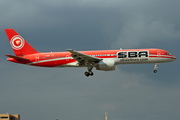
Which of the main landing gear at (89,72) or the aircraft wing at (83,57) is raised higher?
the aircraft wing at (83,57)

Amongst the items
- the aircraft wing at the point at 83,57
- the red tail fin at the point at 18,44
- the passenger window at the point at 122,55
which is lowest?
the aircraft wing at the point at 83,57

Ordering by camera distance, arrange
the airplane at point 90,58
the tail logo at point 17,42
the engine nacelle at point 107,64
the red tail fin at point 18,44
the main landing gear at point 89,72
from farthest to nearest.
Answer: the tail logo at point 17,42 → the red tail fin at point 18,44 → the main landing gear at point 89,72 → the airplane at point 90,58 → the engine nacelle at point 107,64

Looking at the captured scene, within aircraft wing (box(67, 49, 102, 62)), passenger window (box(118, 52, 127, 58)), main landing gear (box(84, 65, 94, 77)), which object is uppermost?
passenger window (box(118, 52, 127, 58))

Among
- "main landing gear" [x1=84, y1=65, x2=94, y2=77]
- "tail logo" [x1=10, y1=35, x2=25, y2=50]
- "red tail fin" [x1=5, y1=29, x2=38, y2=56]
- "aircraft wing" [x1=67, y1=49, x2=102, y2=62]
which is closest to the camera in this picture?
"aircraft wing" [x1=67, y1=49, x2=102, y2=62]

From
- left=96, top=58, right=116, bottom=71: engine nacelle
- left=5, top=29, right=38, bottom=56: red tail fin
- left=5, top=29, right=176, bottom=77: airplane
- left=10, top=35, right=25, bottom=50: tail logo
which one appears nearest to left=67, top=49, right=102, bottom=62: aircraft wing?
left=5, top=29, right=176, bottom=77: airplane

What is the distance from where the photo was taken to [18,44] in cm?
7219

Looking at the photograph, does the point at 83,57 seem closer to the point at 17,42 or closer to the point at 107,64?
the point at 107,64

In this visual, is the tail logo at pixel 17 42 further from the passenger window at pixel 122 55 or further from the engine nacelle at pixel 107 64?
the passenger window at pixel 122 55

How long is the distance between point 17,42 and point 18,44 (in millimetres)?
645

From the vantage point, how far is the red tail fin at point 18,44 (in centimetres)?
7100

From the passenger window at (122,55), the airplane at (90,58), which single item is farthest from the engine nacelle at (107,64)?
the passenger window at (122,55)

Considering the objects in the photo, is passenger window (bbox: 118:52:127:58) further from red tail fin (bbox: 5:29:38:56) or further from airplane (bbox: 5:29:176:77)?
red tail fin (bbox: 5:29:38:56)

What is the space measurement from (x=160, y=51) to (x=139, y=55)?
207 inches

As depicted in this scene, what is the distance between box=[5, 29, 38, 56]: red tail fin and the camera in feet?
233
